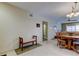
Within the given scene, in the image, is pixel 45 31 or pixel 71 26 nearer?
pixel 71 26

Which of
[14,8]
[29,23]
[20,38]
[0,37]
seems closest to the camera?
[0,37]

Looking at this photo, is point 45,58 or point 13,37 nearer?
point 45,58

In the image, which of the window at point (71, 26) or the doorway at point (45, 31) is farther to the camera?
the doorway at point (45, 31)

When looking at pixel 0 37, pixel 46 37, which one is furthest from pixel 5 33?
pixel 46 37

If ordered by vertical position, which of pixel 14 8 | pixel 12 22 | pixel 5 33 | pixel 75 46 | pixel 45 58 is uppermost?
pixel 14 8

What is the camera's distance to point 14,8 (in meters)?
3.71

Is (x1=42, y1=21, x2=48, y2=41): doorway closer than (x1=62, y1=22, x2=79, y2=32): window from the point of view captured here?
No

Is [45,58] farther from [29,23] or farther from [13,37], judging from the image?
[29,23]

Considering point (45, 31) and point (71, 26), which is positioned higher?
point (71, 26)

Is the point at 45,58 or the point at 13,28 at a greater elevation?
the point at 13,28

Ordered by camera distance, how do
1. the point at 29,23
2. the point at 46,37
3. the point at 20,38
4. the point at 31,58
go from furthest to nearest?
1. the point at 46,37
2. the point at 29,23
3. the point at 20,38
4. the point at 31,58

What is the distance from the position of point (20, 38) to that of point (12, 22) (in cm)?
82

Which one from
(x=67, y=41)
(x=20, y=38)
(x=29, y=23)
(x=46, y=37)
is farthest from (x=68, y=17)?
(x=46, y=37)

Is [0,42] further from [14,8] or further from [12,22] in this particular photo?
[14,8]
